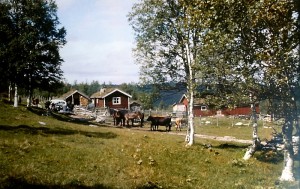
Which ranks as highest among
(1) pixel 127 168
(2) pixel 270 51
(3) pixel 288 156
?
(2) pixel 270 51

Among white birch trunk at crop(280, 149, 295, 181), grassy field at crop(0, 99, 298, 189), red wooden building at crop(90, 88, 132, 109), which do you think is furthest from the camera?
red wooden building at crop(90, 88, 132, 109)

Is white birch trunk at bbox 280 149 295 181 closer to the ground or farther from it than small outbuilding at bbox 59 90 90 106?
closer to the ground

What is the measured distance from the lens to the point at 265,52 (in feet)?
46.8

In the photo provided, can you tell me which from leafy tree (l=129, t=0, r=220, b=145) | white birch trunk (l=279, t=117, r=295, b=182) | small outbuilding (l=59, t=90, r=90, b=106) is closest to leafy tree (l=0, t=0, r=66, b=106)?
leafy tree (l=129, t=0, r=220, b=145)

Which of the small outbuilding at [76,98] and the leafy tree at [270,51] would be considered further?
the small outbuilding at [76,98]

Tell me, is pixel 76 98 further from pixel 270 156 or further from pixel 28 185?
pixel 28 185

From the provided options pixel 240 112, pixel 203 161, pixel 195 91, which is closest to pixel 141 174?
pixel 203 161

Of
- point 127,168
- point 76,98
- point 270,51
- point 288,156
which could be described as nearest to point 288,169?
point 288,156

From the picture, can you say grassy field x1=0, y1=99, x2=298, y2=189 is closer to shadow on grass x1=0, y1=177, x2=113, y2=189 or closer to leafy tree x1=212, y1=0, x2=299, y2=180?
shadow on grass x1=0, y1=177, x2=113, y2=189

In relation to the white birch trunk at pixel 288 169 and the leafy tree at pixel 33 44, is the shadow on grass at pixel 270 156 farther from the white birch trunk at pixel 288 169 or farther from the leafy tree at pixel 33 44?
the leafy tree at pixel 33 44

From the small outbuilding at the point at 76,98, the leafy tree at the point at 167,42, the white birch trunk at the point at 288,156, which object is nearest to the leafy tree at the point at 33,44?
the leafy tree at the point at 167,42

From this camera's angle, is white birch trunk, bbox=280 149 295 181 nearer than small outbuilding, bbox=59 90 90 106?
Yes

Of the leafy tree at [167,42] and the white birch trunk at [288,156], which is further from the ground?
the leafy tree at [167,42]

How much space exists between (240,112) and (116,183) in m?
83.4
